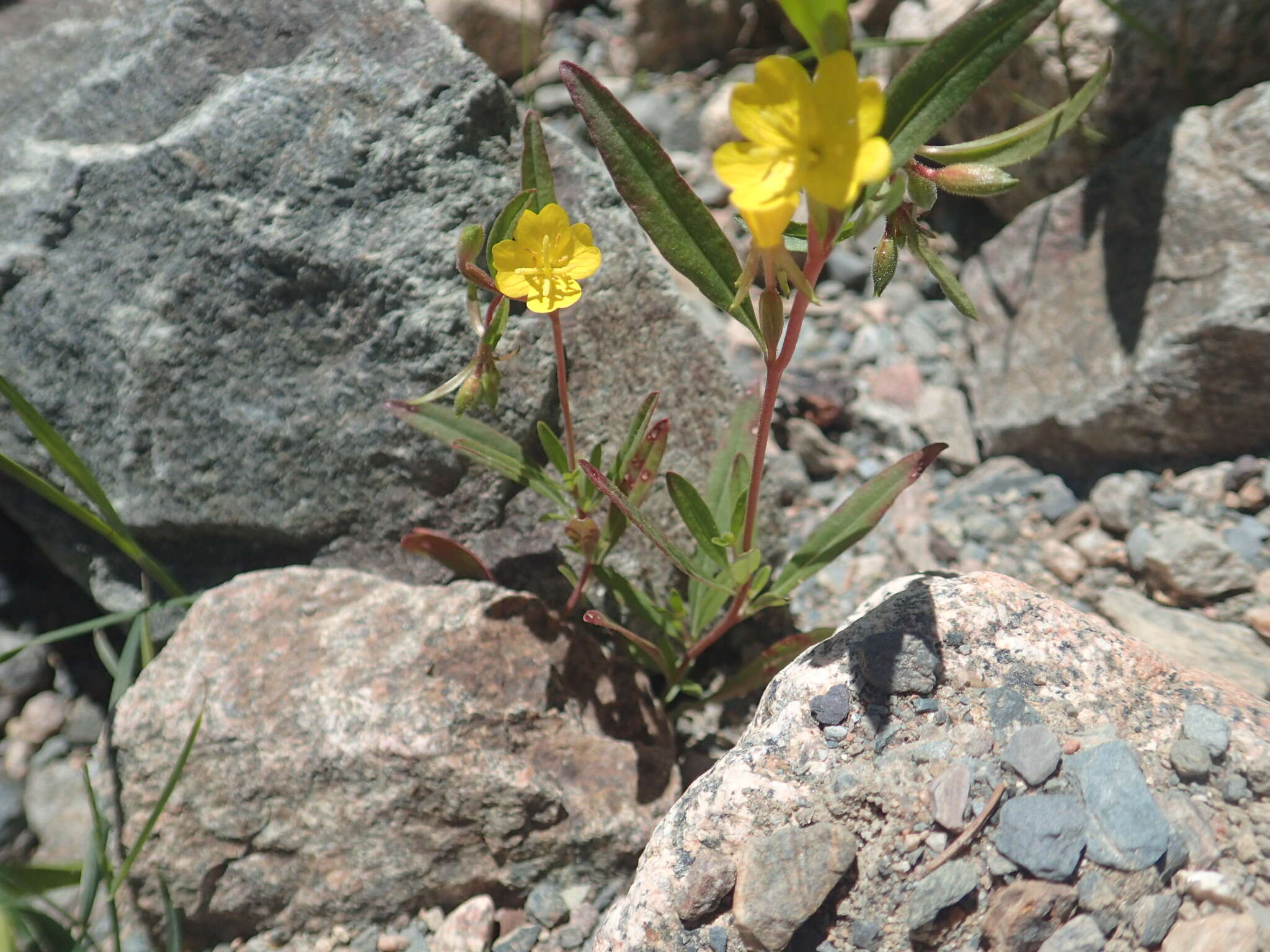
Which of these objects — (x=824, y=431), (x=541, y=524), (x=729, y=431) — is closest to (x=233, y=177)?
(x=541, y=524)

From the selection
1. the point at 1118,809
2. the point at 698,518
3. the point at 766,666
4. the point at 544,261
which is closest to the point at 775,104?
the point at 544,261

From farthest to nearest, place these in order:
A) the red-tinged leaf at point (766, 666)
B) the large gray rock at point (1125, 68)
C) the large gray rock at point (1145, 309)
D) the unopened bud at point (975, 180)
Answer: the large gray rock at point (1125, 68) → the large gray rock at point (1145, 309) → the red-tinged leaf at point (766, 666) → the unopened bud at point (975, 180)

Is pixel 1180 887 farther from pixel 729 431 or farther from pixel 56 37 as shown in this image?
pixel 56 37

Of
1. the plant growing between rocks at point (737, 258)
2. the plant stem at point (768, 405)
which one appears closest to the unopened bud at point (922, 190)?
the plant growing between rocks at point (737, 258)

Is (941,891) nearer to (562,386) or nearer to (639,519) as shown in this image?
(639,519)

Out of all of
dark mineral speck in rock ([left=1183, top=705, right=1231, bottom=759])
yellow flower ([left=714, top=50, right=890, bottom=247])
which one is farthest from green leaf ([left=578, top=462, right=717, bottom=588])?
dark mineral speck in rock ([left=1183, top=705, right=1231, bottom=759])

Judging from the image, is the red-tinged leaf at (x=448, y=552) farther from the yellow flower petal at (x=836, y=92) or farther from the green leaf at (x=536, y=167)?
the yellow flower petal at (x=836, y=92)
